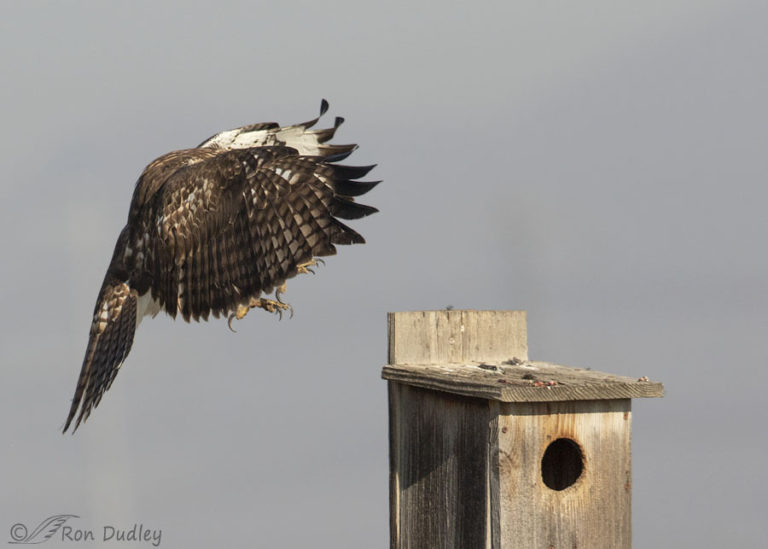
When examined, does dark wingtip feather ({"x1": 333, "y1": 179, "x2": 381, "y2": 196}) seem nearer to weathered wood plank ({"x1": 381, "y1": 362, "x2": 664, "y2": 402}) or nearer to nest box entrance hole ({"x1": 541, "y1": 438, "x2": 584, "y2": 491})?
weathered wood plank ({"x1": 381, "y1": 362, "x2": 664, "y2": 402})

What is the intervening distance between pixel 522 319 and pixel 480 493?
116 cm

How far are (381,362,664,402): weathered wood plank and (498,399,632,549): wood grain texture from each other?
0.10 m

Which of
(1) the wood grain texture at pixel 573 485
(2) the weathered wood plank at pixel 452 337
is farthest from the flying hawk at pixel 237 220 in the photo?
(1) the wood grain texture at pixel 573 485

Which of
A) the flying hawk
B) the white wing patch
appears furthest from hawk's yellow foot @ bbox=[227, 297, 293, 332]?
the white wing patch

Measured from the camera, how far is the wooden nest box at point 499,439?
4.42m

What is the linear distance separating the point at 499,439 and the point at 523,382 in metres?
0.29

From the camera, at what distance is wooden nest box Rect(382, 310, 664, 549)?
4.42 meters

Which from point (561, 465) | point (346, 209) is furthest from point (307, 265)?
point (561, 465)

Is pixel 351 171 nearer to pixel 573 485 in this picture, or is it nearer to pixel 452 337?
pixel 452 337

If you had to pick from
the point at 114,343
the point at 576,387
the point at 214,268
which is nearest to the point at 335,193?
the point at 214,268

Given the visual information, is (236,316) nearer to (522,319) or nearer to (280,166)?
(280,166)

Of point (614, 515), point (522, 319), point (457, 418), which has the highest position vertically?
point (522, 319)

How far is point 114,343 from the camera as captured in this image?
670cm

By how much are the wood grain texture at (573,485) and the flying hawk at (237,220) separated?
1452 mm
